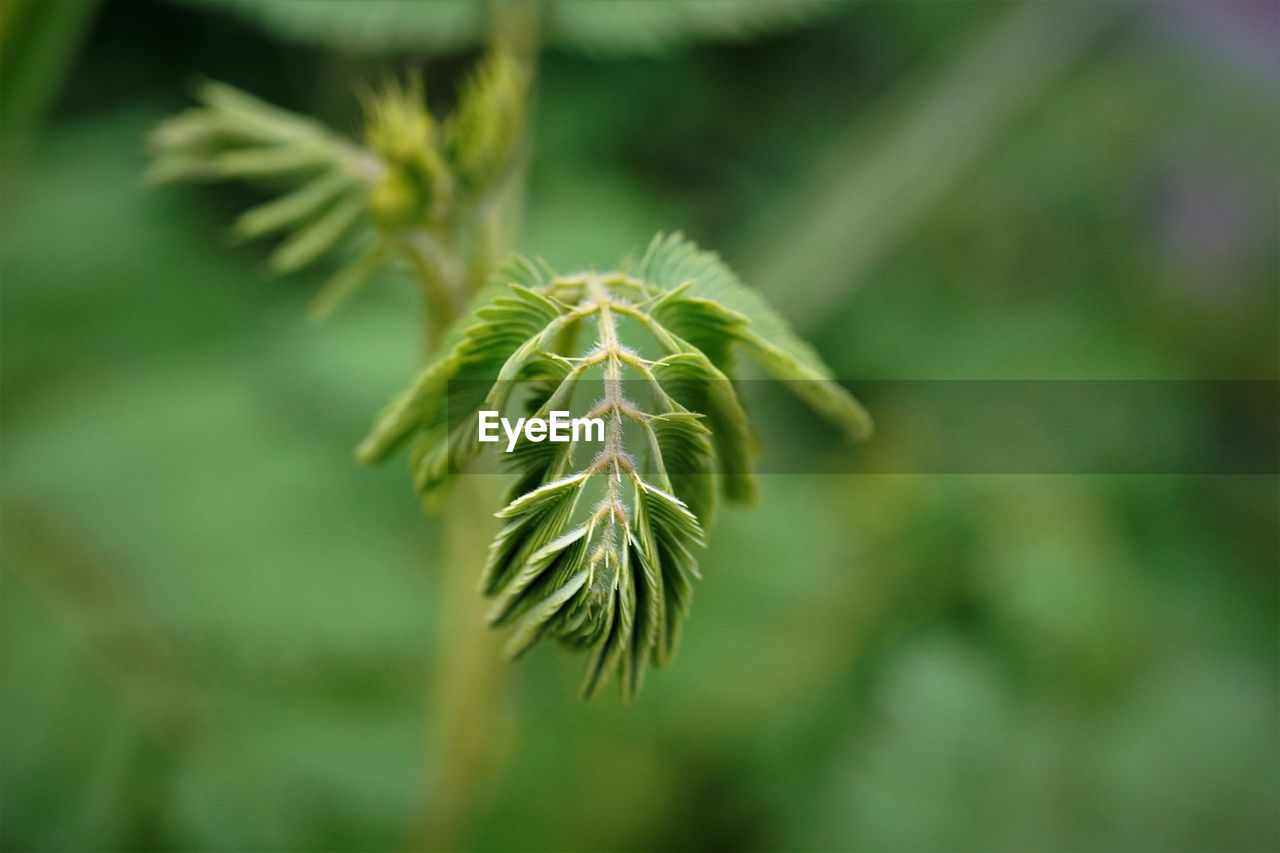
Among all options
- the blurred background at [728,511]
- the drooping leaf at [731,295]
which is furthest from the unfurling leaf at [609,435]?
the blurred background at [728,511]

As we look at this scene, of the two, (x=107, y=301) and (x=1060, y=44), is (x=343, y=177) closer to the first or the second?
(x=107, y=301)

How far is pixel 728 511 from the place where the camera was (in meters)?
2.31

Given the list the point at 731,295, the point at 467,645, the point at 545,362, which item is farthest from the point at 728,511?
the point at 545,362

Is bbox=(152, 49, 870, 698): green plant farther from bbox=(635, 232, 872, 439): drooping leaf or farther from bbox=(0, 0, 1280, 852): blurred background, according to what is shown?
bbox=(0, 0, 1280, 852): blurred background

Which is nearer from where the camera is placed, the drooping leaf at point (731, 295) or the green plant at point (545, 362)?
the green plant at point (545, 362)

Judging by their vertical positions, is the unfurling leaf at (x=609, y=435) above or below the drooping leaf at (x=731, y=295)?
below

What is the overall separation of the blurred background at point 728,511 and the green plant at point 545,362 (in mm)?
589

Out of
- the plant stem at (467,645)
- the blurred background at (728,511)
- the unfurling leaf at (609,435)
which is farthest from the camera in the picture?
the blurred background at (728,511)

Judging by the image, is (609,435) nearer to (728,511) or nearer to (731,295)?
(731,295)

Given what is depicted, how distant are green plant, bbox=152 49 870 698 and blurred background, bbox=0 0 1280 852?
0.59 metres

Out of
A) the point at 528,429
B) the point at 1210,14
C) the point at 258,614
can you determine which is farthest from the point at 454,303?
the point at 1210,14

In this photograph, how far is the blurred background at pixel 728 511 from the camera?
2.02 metres

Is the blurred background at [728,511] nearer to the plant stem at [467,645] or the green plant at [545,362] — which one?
the plant stem at [467,645]

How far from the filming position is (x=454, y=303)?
1.24m
